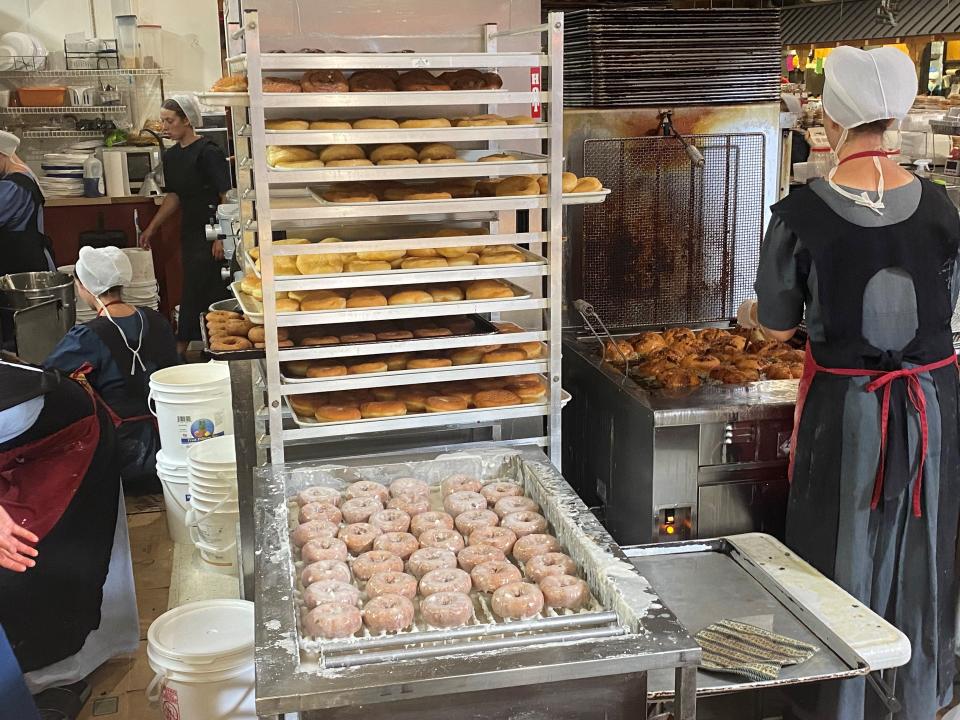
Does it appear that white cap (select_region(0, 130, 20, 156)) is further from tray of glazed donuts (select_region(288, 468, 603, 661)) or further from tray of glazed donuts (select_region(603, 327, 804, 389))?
tray of glazed donuts (select_region(288, 468, 603, 661))

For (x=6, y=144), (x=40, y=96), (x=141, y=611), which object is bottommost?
(x=141, y=611)

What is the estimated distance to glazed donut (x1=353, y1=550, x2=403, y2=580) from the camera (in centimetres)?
199

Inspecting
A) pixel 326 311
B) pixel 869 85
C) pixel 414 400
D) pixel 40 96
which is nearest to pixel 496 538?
pixel 414 400

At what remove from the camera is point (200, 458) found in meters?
3.67

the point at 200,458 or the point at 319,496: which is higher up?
the point at 319,496

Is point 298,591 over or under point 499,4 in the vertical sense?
under

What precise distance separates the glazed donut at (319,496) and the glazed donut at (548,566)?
53cm

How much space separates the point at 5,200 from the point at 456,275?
15.4 ft

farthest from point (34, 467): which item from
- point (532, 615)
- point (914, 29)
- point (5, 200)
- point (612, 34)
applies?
point (914, 29)

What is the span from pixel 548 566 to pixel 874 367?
1111 mm

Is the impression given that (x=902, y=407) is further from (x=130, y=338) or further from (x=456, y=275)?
(x=130, y=338)

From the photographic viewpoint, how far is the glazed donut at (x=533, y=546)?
2074 mm

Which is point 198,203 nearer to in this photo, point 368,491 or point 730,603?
point 368,491

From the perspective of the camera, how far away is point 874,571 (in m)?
2.63
